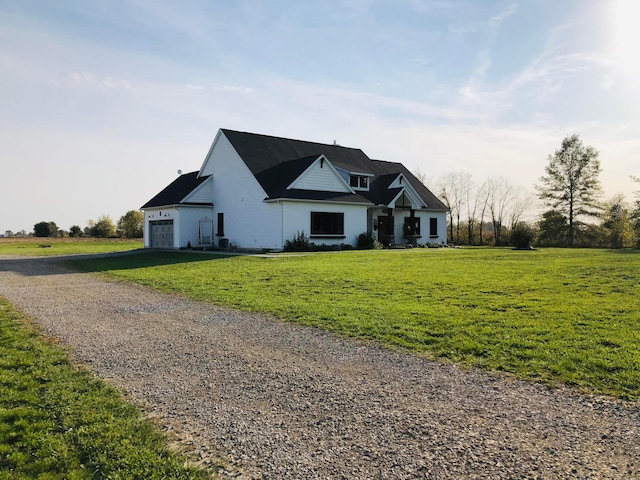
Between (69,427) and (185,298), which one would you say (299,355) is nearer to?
(69,427)

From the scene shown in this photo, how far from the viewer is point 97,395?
475 centimetres

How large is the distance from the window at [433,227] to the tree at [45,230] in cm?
4637

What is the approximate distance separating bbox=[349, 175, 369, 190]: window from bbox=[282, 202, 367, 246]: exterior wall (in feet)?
10.4

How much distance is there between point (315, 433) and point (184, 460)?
1.07 meters

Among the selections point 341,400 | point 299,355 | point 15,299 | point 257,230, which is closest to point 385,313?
point 299,355

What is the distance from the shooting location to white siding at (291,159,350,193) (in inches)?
1113

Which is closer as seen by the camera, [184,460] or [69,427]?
[184,460]

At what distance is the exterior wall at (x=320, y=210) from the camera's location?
88.3 feet

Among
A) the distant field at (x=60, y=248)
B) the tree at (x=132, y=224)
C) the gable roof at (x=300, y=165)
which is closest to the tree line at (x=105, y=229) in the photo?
the tree at (x=132, y=224)

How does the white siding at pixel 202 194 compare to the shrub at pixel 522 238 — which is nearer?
the shrub at pixel 522 238

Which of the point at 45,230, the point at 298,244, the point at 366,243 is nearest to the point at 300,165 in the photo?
the point at 298,244

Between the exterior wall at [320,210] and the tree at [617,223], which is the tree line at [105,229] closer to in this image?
the exterior wall at [320,210]

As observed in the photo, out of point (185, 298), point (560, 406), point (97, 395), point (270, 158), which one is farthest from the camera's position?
point (270, 158)

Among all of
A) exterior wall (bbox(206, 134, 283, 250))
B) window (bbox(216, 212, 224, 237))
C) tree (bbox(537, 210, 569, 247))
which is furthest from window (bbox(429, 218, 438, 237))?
window (bbox(216, 212, 224, 237))
